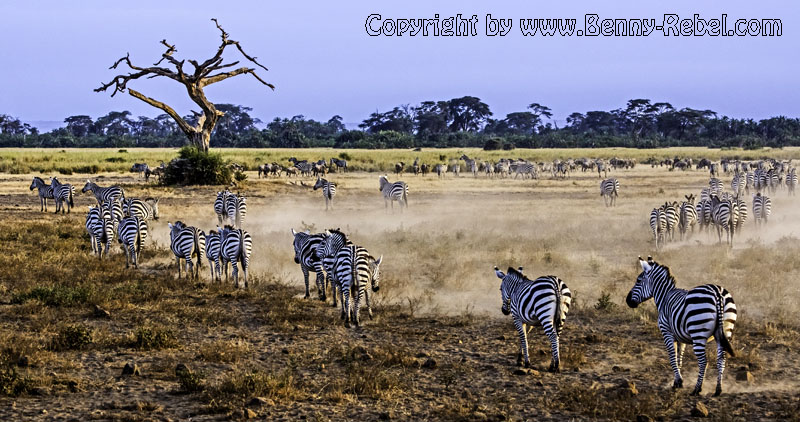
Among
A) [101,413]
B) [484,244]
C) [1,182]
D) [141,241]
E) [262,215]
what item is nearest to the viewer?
[101,413]

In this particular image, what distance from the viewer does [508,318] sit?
11.6 metres

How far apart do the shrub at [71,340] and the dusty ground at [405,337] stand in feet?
0.21

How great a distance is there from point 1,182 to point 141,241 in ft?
84.5

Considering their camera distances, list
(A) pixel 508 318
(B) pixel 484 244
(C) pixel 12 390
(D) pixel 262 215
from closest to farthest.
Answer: (C) pixel 12 390 → (A) pixel 508 318 → (B) pixel 484 244 → (D) pixel 262 215

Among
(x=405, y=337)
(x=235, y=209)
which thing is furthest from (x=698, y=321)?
(x=235, y=209)

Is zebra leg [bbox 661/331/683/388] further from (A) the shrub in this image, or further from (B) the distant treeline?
(B) the distant treeline

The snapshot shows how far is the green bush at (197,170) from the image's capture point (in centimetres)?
3469

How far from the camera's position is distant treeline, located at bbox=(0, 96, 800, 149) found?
92.0 metres

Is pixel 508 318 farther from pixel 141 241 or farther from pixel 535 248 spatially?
pixel 141 241

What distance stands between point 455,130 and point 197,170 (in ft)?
309

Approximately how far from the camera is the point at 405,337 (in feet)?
34.6

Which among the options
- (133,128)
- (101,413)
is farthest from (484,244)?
(133,128)

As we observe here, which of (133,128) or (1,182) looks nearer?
(1,182)

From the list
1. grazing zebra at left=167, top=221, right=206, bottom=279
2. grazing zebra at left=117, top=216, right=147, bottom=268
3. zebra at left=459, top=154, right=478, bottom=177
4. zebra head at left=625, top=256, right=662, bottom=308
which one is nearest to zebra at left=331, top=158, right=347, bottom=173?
zebra at left=459, top=154, right=478, bottom=177
